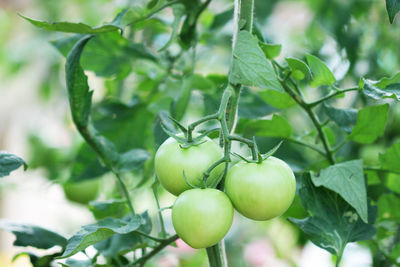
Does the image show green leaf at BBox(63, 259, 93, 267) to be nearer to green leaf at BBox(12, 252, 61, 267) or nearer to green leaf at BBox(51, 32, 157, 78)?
green leaf at BBox(12, 252, 61, 267)

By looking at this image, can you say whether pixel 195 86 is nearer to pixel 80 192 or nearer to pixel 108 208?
pixel 108 208

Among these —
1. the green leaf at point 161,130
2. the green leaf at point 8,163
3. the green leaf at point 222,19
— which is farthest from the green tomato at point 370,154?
the green leaf at point 8,163

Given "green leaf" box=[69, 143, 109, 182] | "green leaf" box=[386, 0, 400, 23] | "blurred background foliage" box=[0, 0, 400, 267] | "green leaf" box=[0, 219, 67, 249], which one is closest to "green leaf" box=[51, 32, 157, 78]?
"blurred background foliage" box=[0, 0, 400, 267]

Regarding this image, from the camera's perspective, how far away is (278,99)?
51cm

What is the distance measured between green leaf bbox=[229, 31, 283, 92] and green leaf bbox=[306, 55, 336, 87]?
0.07 metres

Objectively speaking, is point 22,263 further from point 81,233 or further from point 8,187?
point 81,233

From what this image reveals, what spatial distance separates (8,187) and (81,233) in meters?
0.57

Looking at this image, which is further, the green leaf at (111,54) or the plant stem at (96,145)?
Answer: the green leaf at (111,54)

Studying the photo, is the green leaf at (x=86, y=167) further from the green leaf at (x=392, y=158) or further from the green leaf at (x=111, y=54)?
the green leaf at (x=392, y=158)

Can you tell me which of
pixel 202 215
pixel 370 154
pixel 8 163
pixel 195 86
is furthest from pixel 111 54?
pixel 370 154

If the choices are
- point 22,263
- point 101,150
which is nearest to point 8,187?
point 101,150

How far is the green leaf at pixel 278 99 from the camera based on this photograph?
50 centimetres

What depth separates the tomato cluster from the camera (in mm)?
341

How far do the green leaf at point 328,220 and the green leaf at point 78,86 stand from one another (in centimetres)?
23
